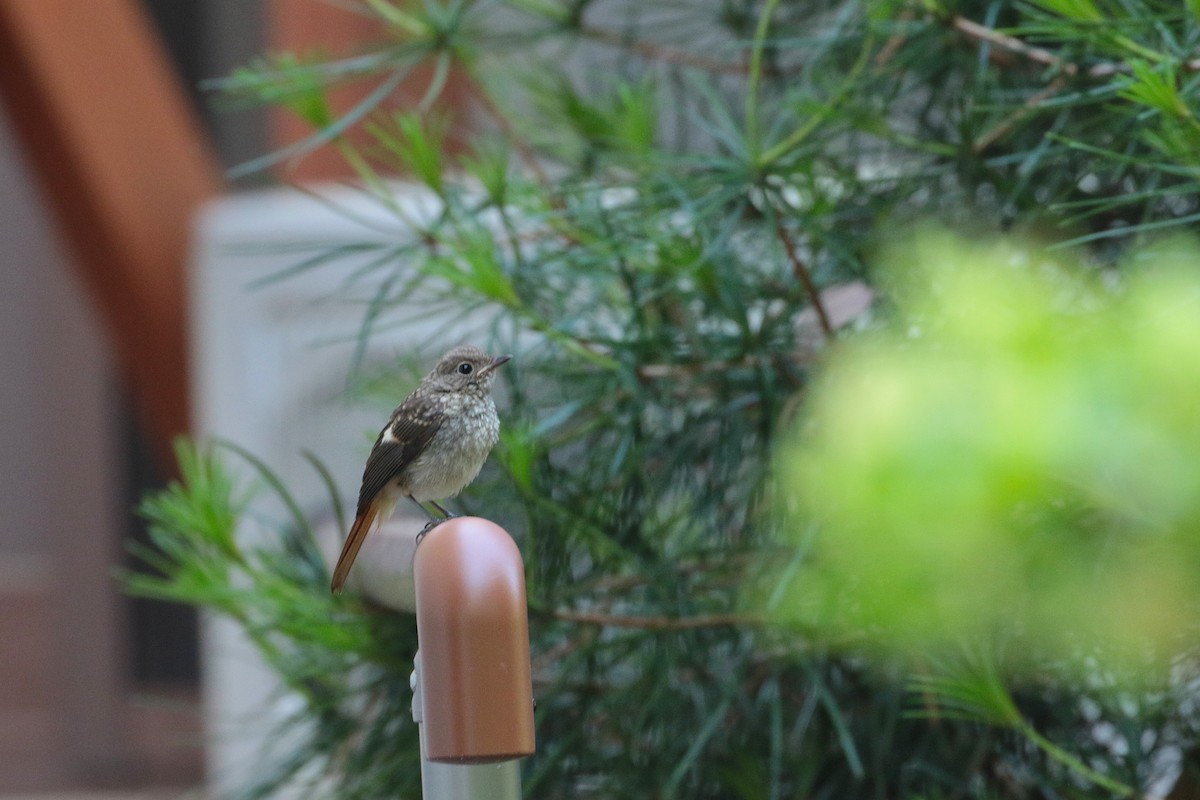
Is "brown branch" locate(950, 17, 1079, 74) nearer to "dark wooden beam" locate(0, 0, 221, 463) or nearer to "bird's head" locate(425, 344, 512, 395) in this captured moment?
"bird's head" locate(425, 344, 512, 395)

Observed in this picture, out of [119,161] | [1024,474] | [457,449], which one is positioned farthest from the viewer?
[119,161]

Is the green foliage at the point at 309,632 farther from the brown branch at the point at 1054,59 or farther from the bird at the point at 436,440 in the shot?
the brown branch at the point at 1054,59

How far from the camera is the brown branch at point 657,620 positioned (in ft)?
2.22

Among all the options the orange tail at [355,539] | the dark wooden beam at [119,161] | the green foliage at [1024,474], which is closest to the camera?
the green foliage at [1024,474]

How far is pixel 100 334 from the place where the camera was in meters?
1.98

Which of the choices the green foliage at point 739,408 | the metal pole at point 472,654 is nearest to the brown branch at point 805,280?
the green foliage at point 739,408

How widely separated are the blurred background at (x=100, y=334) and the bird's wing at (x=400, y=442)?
88 centimetres

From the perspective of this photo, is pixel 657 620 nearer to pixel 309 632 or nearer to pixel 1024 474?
pixel 309 632

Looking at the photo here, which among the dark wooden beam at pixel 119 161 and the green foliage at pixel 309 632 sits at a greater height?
the dark wooden beam at pixel 119 161

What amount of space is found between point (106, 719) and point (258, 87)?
132cm

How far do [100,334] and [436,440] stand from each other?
165 centimetres

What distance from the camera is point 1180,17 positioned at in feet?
1.95

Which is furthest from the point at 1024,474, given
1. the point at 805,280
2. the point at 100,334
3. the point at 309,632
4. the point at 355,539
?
the point at 100,334

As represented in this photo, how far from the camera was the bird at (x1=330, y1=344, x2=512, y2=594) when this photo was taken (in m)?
0.48
